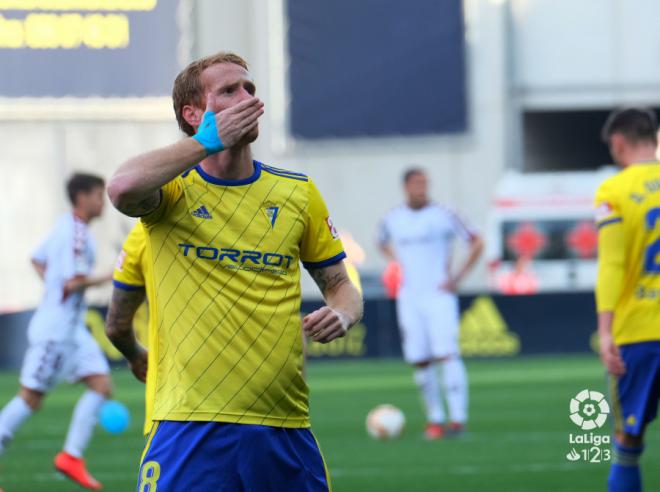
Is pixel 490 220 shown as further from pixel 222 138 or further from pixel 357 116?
pixel 222 138

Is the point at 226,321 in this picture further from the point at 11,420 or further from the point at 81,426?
the point at 81,426

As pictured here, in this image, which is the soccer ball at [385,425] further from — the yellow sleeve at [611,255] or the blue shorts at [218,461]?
the blue shorts at [218,461]

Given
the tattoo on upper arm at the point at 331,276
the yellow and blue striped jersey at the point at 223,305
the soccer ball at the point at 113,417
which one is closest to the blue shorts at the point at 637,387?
the tattoo on upper arm at the point at 331,276

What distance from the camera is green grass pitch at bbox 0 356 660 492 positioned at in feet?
31.6

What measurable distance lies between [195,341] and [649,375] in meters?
3.15

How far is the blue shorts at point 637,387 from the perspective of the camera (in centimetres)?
707

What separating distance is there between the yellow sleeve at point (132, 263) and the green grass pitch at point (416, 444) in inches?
178

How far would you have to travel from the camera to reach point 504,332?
867 inches

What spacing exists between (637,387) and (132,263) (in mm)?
3175

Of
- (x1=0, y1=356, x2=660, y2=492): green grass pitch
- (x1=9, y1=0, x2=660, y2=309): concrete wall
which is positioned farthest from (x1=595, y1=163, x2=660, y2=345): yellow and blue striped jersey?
(x1=9, y1=0, x2=660, y2=309): concrete wall

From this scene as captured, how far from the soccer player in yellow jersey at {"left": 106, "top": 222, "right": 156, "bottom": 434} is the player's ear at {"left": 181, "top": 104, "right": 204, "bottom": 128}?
0.39 m

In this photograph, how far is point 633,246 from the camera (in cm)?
704

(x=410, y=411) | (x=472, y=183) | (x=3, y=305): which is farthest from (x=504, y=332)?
(x=3, y=305)

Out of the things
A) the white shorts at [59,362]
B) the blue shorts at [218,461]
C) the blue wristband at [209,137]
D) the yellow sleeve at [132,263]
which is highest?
the blue wristband at [209,137]
